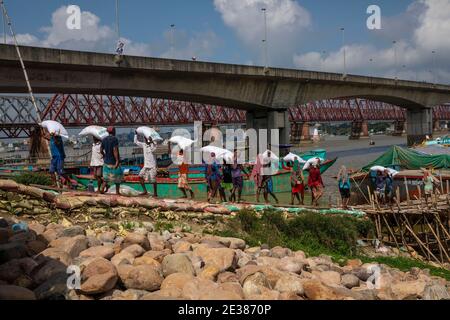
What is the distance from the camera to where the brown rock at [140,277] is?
5469mm

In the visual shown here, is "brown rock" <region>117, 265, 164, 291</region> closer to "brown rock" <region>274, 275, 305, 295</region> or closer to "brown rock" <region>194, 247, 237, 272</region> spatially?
"brown rock" <region>194, 247, 237, 272</region>

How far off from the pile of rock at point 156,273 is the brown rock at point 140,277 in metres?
0.01

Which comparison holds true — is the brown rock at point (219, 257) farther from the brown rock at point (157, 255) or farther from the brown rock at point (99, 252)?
the brown rock at point (99, 252)

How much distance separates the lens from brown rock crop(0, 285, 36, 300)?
462cm

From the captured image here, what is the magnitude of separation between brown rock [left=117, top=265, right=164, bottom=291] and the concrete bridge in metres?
17.5

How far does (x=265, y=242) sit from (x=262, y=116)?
2519cm

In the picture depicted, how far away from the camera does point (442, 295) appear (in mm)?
6625

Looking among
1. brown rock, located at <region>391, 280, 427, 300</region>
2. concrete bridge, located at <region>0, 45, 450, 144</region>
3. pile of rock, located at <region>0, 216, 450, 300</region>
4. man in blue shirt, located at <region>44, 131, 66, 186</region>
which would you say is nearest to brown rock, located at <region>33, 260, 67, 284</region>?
Result: pile of rock, located at <region>0, 216, 450, 300</region>

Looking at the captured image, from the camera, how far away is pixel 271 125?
33.3m

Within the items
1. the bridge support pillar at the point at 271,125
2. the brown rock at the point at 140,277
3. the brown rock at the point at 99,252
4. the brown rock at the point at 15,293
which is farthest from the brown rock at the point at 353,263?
the bridge support pillar at the point at 271,125

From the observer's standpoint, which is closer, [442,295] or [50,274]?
[50,274]

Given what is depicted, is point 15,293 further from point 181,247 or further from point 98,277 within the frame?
point 181,247
